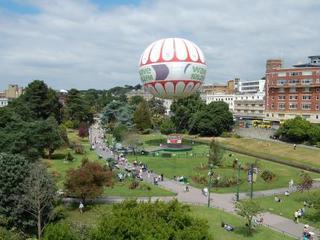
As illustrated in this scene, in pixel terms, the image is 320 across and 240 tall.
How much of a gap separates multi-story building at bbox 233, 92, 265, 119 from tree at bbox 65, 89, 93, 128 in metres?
45.8

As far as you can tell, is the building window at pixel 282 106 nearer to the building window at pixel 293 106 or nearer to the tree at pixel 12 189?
the building window at pixel 293 106

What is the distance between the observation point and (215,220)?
30.8 metres

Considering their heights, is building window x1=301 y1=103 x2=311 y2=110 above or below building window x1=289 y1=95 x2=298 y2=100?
below

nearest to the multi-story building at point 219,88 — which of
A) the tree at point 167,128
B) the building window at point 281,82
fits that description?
the building window at point 281,82

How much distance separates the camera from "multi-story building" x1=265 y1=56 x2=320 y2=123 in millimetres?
84312

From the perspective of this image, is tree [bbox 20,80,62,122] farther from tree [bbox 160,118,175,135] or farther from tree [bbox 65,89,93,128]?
tree [bbox 160,118,175,135]

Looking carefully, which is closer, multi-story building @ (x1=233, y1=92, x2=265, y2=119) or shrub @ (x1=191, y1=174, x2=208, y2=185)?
shrub @ (x1=191, y1=174, x2=208, y2=185)

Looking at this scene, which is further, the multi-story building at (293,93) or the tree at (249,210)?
the multi-story building at (293,93)

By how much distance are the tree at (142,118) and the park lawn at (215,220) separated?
2355 inches

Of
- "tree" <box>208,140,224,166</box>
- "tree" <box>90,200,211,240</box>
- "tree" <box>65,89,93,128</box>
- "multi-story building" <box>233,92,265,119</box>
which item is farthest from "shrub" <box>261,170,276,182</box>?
"multi-story building" <box>233,92,265,119</box>

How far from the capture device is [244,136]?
273 ft

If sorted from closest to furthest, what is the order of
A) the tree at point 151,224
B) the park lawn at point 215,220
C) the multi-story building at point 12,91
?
the tree at point 151,224, the park lawn at point 215,220, the multi-story building at point 12,91

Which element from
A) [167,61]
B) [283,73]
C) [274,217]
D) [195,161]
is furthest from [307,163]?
[283,73]

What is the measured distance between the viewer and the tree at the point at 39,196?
96.5ft
